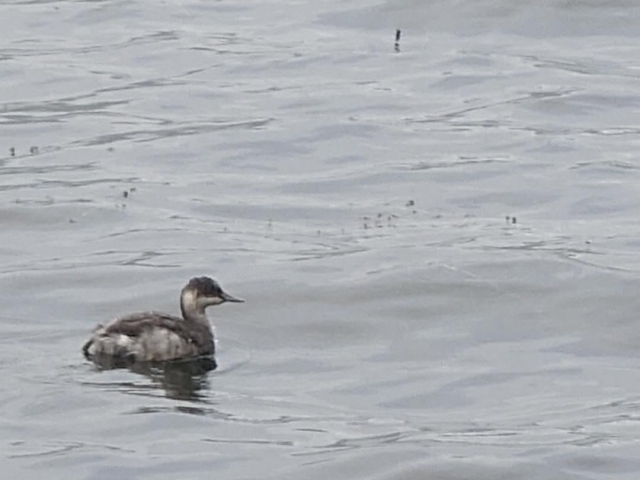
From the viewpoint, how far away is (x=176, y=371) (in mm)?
13328

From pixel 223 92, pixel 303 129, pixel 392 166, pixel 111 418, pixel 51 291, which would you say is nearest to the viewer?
pixel 111 418

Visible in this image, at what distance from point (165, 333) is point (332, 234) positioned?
10.4 feet

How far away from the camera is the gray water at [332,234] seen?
1166 centimetres

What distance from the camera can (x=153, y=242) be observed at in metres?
16.1

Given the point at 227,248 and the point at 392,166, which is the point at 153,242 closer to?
the point at 227,248

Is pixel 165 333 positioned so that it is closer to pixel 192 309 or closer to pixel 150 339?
pixel 150 339

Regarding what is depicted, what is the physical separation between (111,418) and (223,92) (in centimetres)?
1098

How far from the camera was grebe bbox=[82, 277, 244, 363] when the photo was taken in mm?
13016

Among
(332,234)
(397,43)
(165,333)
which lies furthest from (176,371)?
(397,43)

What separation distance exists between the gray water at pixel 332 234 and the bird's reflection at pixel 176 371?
40mm

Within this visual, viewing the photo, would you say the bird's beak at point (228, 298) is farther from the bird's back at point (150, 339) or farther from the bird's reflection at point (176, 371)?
the bird's reflection at point (176, 371)

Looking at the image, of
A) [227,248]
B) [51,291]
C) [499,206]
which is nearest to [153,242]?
[227,248]

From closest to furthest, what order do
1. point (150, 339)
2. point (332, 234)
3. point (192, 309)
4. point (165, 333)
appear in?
point (150, 339) → point (165, 333) → point (192, 309) → point (332, 234)

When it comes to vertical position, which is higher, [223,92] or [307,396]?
[223,92]
